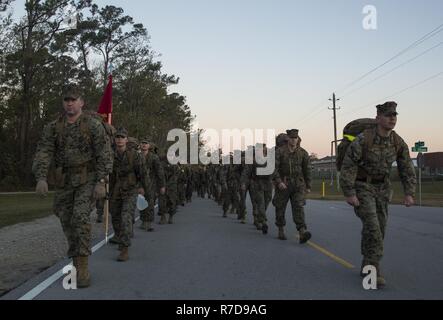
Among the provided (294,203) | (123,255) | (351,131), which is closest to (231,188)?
(294,203)

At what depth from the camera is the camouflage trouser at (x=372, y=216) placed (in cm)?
629

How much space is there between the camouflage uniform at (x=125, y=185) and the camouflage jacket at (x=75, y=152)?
1.87m

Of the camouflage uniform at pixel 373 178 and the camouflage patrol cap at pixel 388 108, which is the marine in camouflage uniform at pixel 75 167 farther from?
the camouflage patrol cap at pixel 388 108

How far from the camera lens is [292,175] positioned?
10.1 metres

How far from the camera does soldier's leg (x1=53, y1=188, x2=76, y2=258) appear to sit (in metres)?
6.28

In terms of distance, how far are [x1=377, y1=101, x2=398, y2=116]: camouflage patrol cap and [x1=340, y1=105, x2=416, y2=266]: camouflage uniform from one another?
1 centimetres

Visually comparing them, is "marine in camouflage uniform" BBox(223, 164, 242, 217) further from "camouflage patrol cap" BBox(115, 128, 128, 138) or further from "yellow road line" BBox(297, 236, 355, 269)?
"camouflage patrol cap" BBox(115, 128, 128, 138)

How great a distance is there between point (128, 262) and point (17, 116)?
156ft

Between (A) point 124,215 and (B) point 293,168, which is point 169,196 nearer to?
(B) point 293,168

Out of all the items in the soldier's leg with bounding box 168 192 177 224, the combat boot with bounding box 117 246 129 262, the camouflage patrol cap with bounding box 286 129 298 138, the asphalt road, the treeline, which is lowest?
the asphalt road

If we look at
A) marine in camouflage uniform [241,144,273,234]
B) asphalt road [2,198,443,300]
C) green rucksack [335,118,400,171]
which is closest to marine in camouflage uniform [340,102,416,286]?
green rucksack [335,118,400,171]

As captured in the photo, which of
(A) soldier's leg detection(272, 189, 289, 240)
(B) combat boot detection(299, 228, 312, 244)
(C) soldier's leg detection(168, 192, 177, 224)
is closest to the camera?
(B) combat boot detection(299, 228, 312, 244)

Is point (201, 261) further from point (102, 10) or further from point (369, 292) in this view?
point (102, 10)

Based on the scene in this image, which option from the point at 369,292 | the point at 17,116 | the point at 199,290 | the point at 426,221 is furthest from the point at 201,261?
the point at 17,116
